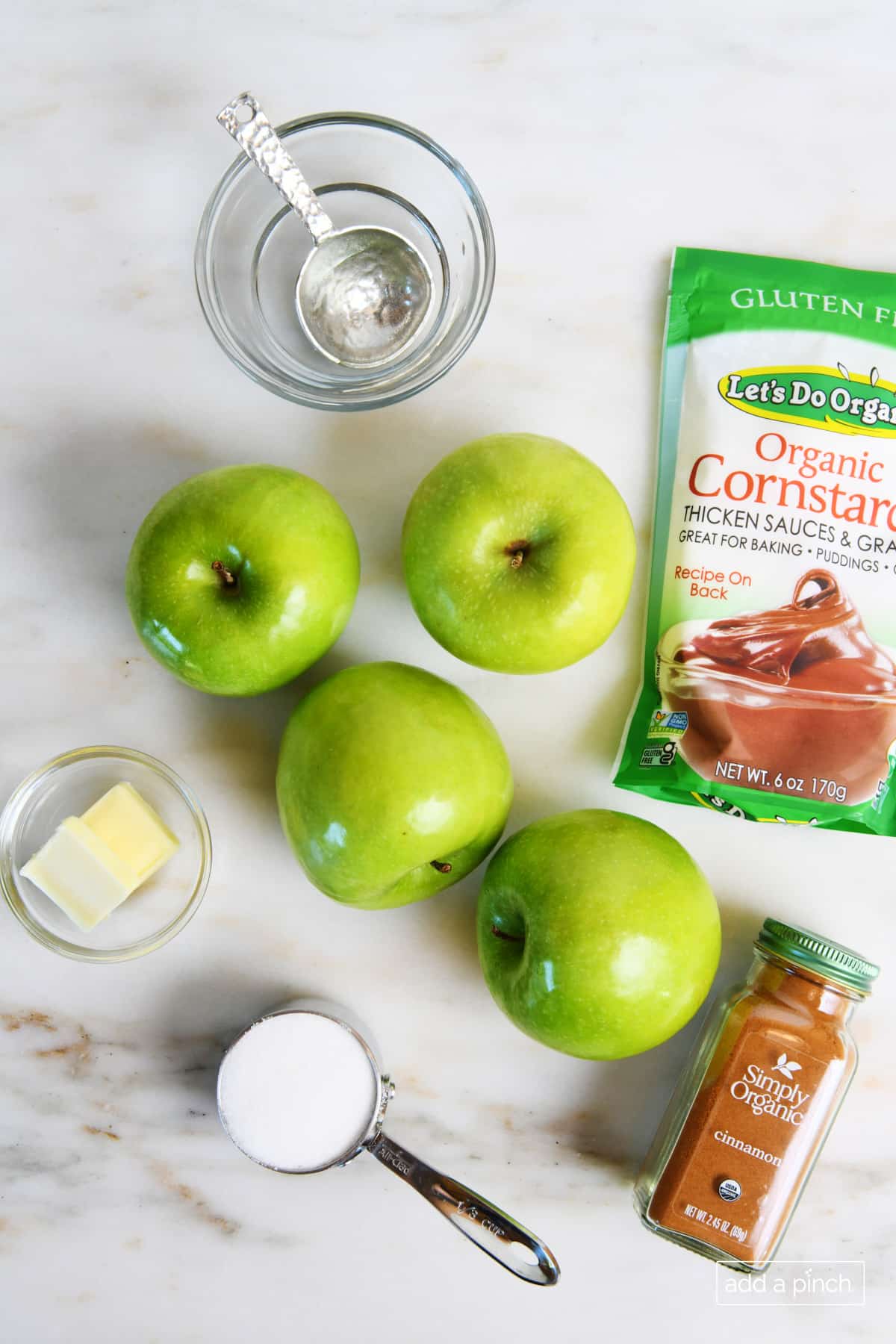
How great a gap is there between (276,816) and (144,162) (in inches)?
23.4

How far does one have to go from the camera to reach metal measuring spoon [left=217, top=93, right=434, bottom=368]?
2.62 feet

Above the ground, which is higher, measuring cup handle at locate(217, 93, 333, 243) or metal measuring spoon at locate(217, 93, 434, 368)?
measuring cup handle at locate(217, 93, 333, 243)

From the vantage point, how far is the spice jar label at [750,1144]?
0.74m

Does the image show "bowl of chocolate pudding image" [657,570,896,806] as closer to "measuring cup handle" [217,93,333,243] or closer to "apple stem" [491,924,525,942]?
"apple stem" [491,924,525,942]

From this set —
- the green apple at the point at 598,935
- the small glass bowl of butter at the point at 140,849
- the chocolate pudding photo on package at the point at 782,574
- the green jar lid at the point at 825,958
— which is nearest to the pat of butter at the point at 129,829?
the small glass bowl of butter at the point at 140,849

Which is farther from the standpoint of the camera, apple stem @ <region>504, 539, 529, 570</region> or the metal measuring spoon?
the metal measuring spoon

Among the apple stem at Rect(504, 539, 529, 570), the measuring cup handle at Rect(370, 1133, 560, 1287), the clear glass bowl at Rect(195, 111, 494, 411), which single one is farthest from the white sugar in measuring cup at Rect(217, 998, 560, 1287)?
the clear glass bowl at Rect(195, 111, 494, 411)

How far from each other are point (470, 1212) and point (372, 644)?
→ 1.58ft

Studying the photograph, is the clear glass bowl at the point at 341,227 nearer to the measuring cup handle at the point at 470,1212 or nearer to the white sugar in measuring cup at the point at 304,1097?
the white sugar in measuring cup at the point at 304,1097

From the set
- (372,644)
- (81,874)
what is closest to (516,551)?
(372,644)

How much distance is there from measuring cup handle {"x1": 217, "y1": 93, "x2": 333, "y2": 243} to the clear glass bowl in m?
0.04

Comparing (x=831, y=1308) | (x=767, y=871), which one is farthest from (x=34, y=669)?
(x=831, y=1308)

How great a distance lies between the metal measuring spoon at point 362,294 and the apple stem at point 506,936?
1.60 ft

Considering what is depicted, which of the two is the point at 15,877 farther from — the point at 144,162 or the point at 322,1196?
the point at 144,162
